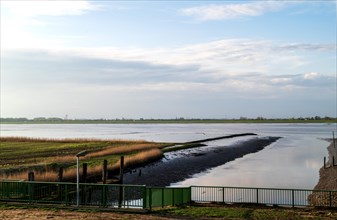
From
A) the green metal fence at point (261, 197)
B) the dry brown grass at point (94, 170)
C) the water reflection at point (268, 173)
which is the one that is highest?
the dry brown grass at point (94, 170)

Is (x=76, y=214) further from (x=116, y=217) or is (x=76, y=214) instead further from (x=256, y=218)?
(x=256, y=218)

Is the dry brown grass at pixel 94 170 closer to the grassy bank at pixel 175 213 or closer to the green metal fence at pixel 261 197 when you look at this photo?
the grassy bank at pixel 175 213

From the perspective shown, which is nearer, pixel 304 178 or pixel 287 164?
pixel 304 178

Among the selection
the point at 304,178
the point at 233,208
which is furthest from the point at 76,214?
the point at 304,178

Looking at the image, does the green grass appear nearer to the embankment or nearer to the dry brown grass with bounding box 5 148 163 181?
the dry brown grass with bounding box 5 148 163 181

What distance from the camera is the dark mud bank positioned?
48625 millimetres

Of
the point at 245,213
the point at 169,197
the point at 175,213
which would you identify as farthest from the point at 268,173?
the point at 175,213

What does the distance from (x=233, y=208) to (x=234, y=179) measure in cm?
2372

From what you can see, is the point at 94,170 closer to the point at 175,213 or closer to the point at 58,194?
the point at 58,194

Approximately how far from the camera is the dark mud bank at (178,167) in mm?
48625

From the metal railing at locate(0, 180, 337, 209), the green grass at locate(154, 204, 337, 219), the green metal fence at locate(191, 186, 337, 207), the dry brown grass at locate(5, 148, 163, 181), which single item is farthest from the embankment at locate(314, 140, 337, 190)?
the dry brown grass at locate(5, 148, 163, 181)

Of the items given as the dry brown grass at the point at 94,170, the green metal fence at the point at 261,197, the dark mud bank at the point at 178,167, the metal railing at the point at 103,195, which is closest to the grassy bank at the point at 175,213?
the metal railing at the point at 103,195

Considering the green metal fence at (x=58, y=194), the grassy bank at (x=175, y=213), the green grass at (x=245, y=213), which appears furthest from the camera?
the green metal fence at (x=58, y=194)

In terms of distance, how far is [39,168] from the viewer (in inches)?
1679
